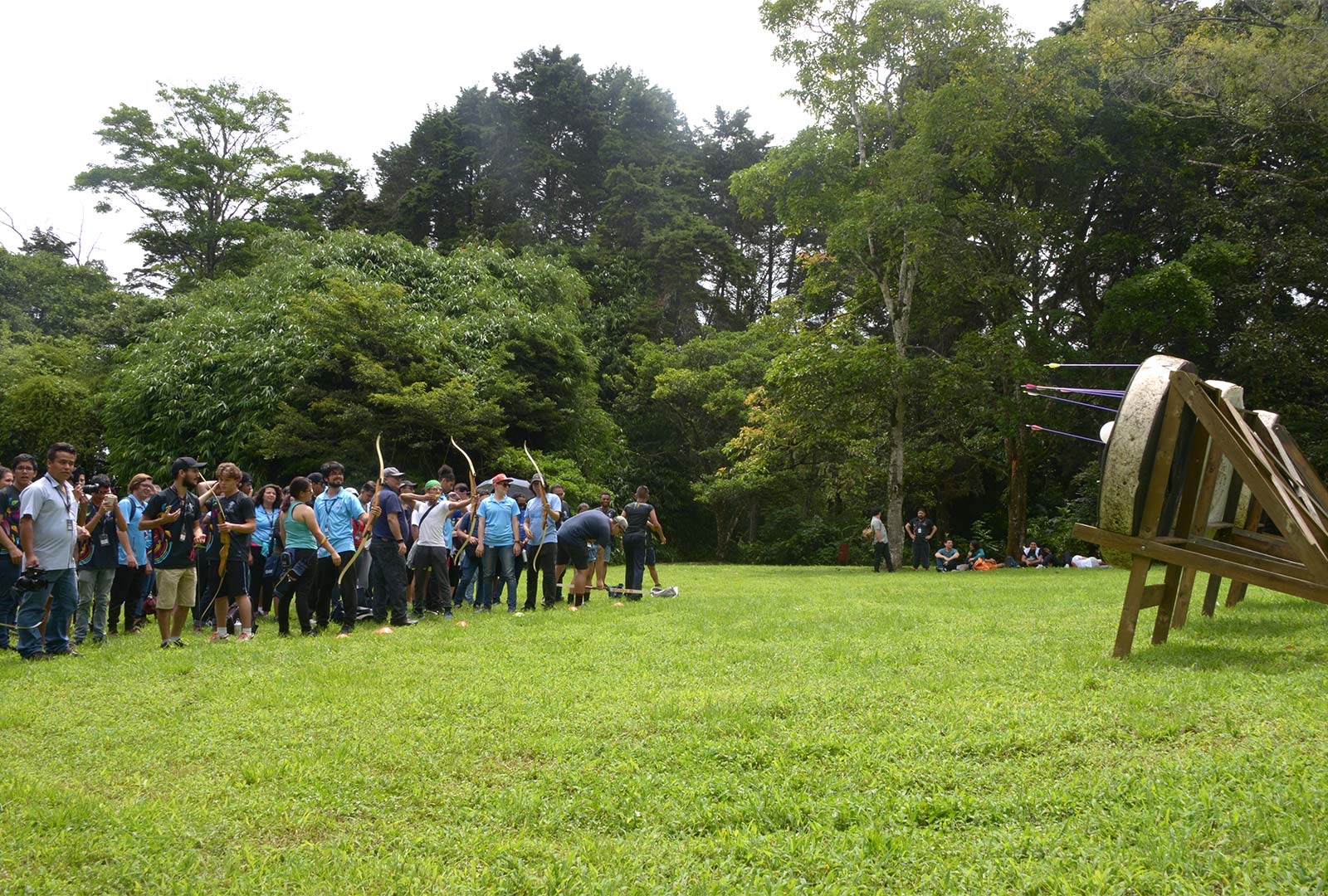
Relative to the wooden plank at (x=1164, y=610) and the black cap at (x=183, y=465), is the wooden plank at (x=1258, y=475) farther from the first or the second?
the black cap at (x=183, y=465)

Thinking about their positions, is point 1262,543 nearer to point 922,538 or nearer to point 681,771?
point 681,771

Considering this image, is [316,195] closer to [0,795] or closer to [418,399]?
[418,399]

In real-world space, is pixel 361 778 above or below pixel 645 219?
below

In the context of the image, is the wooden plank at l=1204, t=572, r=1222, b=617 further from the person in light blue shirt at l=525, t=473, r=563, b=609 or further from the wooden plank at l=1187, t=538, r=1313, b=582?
the person in light blue shirt at l=525, t=473, r=563, b=609

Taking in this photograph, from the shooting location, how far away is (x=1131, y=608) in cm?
767

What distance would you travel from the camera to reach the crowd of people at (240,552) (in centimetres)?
890

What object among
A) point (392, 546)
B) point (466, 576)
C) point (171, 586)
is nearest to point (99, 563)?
point (171, 586)

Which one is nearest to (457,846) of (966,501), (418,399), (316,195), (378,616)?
(378,616)

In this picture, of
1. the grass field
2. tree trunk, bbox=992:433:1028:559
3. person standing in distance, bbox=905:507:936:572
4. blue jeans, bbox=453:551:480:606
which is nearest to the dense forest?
tree trunk, bbox=992:433:1028:559

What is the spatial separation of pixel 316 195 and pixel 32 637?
37.8 metres

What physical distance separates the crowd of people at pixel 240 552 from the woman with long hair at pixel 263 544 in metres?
0.03

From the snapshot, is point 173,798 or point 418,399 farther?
point 418,399

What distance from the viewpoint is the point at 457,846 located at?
153 inches

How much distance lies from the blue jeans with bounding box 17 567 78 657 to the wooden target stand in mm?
9506
